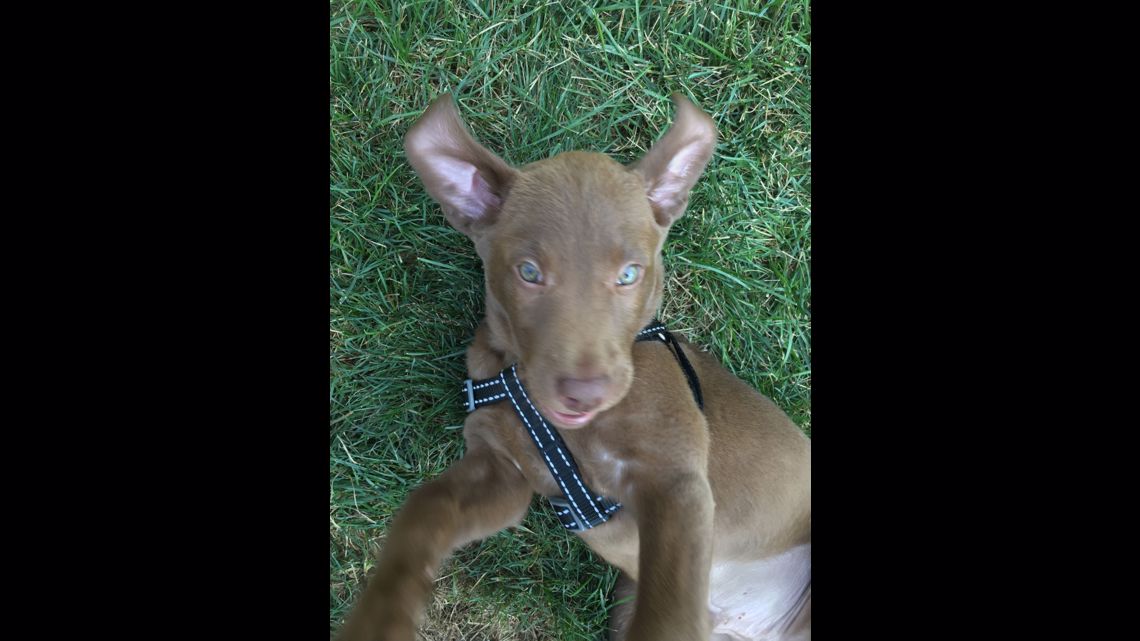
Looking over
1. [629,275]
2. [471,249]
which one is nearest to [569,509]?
[629,275]

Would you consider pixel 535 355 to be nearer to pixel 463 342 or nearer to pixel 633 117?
pixel 463 342

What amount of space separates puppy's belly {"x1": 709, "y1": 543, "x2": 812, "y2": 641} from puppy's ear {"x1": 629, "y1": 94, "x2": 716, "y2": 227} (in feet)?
4.82

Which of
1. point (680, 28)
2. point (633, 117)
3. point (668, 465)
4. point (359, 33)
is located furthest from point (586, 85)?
point (668, 465)

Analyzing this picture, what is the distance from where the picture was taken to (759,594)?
296 cm

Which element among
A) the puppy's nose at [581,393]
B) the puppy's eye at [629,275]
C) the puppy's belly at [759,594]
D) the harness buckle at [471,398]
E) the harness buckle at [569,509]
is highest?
the puppy's eye at [629,275]

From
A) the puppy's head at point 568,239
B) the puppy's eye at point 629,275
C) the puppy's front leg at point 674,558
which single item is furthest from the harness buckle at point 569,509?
the puppy's eye at point 629,275

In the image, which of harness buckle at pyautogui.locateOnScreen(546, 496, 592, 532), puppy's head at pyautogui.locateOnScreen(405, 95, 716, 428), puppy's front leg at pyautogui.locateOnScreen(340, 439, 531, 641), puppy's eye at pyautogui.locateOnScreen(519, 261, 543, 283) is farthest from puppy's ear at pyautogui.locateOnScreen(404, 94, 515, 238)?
harness buckle at pyautogui.locateOnScreen(546, 496, 592, 532)

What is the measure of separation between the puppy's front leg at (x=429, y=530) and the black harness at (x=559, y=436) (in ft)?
0.61

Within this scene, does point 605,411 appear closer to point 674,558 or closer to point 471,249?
point 674,558

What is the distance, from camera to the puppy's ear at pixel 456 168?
2.28 metres

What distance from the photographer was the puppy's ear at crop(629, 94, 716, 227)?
2.39 m

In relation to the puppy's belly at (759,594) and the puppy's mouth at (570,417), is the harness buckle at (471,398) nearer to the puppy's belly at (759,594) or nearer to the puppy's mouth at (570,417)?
the puppy's mouth at (570,417)

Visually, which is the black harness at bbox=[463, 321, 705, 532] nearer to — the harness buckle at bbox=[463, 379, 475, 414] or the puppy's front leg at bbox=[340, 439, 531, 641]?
the harness buckle at bbox=[463, 379, 475, 414]

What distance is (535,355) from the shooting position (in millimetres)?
2076
